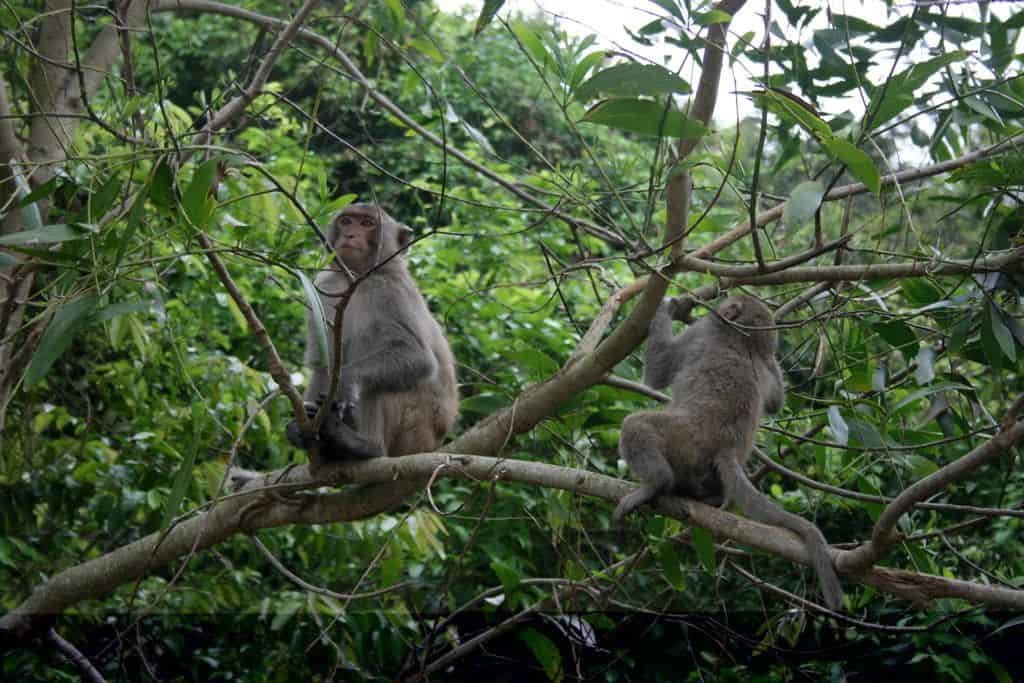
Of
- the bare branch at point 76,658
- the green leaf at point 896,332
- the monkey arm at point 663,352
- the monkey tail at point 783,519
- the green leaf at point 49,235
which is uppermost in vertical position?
the green leaf at point 49,235

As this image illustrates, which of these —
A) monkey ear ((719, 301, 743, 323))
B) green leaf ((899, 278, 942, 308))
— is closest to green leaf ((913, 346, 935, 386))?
green leaf ((899, 278, 942, 308))

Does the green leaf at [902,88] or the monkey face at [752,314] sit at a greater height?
the green leaf at [902,88]

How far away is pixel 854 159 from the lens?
2537 mm

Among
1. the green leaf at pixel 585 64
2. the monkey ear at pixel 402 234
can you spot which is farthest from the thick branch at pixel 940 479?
the monkey ear at pixel 402 234

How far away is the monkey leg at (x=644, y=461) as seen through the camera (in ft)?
12.3

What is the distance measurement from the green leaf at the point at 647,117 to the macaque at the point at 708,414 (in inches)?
43.8

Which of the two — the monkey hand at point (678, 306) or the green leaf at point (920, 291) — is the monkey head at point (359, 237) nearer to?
the monkey hand at point (678, 306)

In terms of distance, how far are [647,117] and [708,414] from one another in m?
1.92

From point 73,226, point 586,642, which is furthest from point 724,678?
point 73,226

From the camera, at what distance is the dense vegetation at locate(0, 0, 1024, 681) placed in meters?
2.96

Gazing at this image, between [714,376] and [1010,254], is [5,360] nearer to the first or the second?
[714,376]

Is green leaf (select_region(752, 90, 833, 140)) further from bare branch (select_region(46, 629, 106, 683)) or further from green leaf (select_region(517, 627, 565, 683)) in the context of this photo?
bare branch (select_region(46, 629, 106, 683))

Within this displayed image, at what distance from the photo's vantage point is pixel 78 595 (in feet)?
14.4

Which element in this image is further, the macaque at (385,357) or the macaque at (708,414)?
Answer: the macaque at (385,357)
